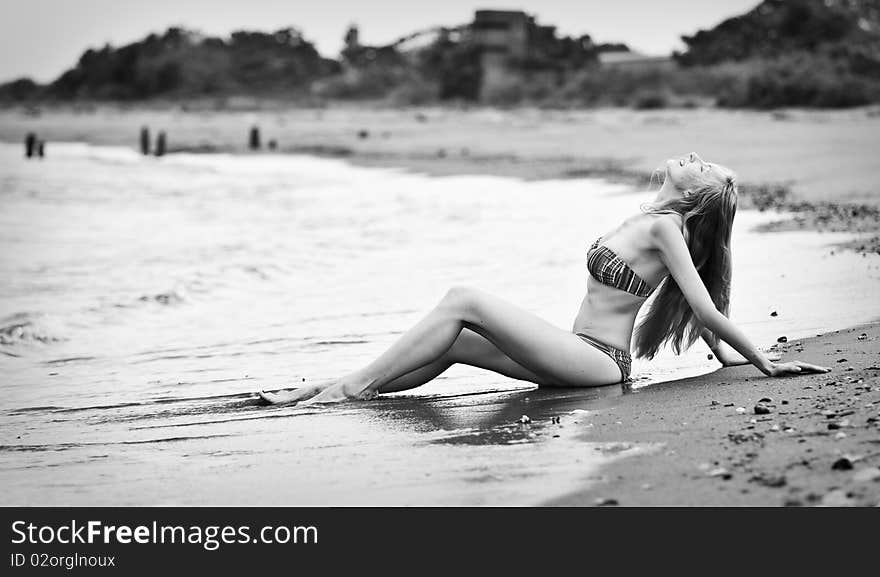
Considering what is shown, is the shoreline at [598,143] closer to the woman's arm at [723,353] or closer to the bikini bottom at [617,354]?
the woman's arm at [723,353]

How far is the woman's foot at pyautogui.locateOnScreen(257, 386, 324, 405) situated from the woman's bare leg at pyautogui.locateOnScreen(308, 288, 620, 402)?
0.20 feet

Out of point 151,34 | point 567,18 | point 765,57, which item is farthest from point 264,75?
point 765,57

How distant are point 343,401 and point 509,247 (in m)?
Answer: 5.51

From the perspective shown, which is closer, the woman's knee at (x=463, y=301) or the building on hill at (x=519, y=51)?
the woman's knee at (x=463, y=301)

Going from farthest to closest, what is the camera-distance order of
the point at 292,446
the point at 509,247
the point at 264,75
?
the point at 264,75 → the point at 509,247 → the point at 292,446

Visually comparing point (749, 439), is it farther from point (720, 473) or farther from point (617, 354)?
point (617, 354)

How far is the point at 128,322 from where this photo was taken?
24.3ft

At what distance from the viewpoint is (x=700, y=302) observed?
4297 mm

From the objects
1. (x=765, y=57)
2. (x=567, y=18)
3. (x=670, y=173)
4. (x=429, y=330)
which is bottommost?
(x=429, y=330)

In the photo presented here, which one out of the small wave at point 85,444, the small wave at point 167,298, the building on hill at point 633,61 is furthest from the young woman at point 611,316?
the building on hill at point 633,61

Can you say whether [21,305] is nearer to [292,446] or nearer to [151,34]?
[292,446]

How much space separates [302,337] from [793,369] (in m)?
3.02

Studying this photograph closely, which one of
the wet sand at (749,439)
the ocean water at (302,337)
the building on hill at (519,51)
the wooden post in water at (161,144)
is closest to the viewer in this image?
the wet sand at (749,439)

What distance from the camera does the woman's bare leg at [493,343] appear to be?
14.4 feet
